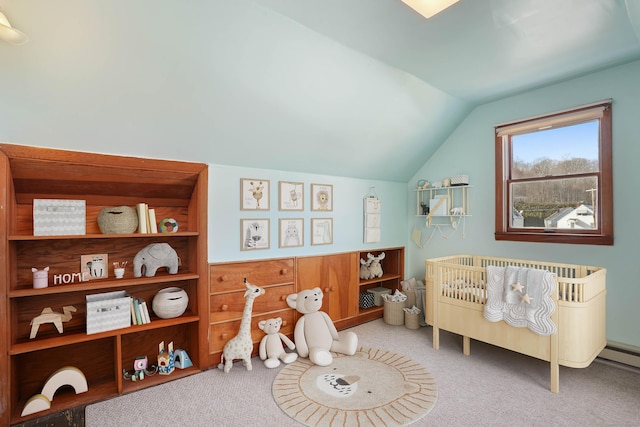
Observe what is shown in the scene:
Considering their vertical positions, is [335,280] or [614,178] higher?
[614,178]

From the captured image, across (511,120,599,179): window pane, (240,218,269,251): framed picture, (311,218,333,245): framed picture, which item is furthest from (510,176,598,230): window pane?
(240,218,269,251): framed picture

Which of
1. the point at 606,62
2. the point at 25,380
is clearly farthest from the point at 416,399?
the point at 606,62

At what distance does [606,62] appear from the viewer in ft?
8.57

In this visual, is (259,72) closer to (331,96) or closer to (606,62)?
(331,96)

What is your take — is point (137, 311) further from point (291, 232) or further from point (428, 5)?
point (428, 5)

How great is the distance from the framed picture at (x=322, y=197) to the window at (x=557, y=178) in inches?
69.9

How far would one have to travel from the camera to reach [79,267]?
237 centimetres

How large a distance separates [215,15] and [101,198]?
1594 millimetres

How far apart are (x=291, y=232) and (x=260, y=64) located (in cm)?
158

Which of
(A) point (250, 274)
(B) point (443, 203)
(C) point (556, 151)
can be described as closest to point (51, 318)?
(A) point (250, 274)

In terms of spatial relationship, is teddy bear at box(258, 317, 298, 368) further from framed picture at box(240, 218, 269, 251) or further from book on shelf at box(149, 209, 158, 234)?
book on shelf at box(149, 209, 158, 234)

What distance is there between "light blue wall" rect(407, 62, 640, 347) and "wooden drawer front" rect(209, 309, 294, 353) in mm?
2129

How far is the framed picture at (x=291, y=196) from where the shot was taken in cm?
311

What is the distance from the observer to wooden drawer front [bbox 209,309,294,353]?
2.70 m
